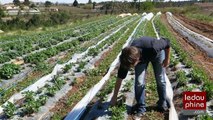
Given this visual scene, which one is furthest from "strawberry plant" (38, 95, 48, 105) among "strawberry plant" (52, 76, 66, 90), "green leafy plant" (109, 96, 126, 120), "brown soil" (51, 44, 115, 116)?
"green leafy plant" (109, 96, 126, 120)

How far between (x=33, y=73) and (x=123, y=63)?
6097 millimetres

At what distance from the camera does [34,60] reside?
507 inches

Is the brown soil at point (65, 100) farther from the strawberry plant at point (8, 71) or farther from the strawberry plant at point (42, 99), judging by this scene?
the strawberry plant at point (8, 71)

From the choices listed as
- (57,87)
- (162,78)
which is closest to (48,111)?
(57,87)

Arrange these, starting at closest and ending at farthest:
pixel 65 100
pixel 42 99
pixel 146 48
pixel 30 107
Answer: pixel 146 48
pixel 30 107
pixel 42 99
pixel 65 100

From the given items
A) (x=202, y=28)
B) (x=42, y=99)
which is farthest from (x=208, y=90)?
(x=202, y=28)

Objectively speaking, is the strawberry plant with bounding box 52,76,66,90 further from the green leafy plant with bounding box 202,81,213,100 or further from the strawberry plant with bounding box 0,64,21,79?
the green leafy plant with bounding box 202,81,213,100

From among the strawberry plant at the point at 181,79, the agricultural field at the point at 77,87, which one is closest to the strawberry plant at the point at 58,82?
the agricultural field at the point at 77,87

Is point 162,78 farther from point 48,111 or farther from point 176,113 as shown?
point 48,111

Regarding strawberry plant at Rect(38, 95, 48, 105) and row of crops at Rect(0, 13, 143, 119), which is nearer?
row of crops at Rect(0, 13, 143, 119)

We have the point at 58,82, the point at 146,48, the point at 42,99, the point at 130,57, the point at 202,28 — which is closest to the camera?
the point at 130,57

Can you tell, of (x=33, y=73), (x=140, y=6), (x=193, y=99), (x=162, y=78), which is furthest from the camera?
A: (x=140, y=6)

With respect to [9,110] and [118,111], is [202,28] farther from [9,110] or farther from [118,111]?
[9,110]

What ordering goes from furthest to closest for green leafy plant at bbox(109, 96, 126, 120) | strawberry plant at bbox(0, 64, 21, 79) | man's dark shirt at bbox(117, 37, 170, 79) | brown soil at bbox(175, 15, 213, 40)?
brown soil at bbox(175, 15, 213, 40)
strawberry plant at bbox(0, 64, 21, 79)
green leafy plant at bbox(109, 96, 126, 120)
man's dark shirt at bbox(117, 37, 170, 79)
